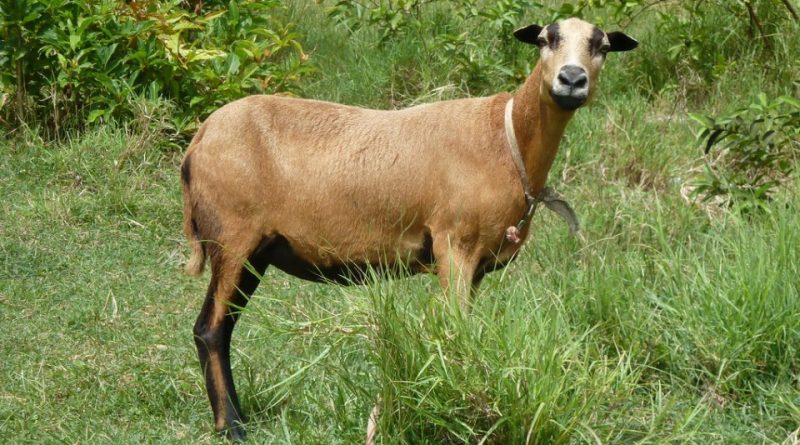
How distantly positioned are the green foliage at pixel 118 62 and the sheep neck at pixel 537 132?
3.20 meters

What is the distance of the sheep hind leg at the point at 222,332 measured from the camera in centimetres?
523

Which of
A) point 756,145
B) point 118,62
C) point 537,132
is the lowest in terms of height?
point 118,62

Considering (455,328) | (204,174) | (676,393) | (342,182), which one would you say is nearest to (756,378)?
(676,393)

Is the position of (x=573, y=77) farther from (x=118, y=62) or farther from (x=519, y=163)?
(x=118, y=62)

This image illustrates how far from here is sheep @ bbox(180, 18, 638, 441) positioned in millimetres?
5305

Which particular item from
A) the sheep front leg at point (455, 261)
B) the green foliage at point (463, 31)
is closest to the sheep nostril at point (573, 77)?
the sheep front leg at point (455, 261)

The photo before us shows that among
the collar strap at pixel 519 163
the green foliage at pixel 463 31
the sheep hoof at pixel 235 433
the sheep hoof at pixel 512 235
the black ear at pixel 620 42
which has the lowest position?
the sheep hoof at pixel 235 433

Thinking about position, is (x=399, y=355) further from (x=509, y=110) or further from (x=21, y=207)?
(x=21, y=207)

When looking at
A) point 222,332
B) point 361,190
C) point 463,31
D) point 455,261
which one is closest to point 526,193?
point 455,261

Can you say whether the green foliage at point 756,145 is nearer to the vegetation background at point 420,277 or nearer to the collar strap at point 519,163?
the vegetation background at point 420,277

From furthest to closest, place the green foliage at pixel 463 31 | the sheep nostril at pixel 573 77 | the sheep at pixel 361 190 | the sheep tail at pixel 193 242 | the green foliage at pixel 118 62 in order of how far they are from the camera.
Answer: the green foliage at pixel 463 31, the green foliage at pixel 118 62, the sheep tail at pixel 193 242, the sheep at pixel 361 190, the sheep nostril at pixel 573 77

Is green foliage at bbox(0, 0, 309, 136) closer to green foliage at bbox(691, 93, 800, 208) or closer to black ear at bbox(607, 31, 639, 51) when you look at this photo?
green foliage at bbox(691, 93, 800, 208)

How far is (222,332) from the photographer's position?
17.5 feet

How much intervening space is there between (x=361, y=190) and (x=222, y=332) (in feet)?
2.78
